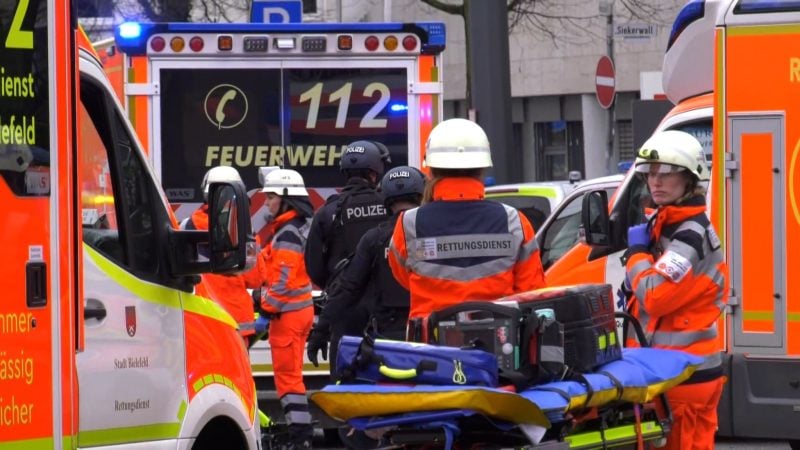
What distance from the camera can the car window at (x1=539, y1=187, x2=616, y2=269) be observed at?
11.9 metres

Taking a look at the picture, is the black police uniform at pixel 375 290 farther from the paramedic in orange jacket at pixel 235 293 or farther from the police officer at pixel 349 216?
the paramedic in orange jacket at pixel 235 293

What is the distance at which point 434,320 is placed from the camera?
6.44 m

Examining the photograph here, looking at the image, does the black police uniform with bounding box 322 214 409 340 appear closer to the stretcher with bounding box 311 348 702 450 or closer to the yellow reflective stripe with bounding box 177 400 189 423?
the stretcher with bounding box 311 348 702 450

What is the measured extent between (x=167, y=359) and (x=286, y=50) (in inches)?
277

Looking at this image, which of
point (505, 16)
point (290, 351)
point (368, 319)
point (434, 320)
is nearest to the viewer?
point (434, 320)

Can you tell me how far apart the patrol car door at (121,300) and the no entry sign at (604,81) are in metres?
15.7

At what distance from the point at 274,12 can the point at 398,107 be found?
9.08 feet

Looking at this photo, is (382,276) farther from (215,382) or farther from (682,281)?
(215,382)

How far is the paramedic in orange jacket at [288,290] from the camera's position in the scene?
36.5 ft

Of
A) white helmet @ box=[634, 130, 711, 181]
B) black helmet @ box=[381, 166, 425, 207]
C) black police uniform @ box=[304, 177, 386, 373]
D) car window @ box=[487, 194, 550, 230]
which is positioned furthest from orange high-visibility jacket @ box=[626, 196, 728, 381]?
car window @ box=[487, 194, 550, 230]

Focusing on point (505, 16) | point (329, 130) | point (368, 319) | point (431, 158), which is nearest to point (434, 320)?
point (431, 158)

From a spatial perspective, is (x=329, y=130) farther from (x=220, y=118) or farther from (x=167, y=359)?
(x=167, y=359)

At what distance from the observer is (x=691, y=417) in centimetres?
721

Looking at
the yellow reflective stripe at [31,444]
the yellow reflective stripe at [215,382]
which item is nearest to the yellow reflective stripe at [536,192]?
the yellow reflective stripe at [215,382]
